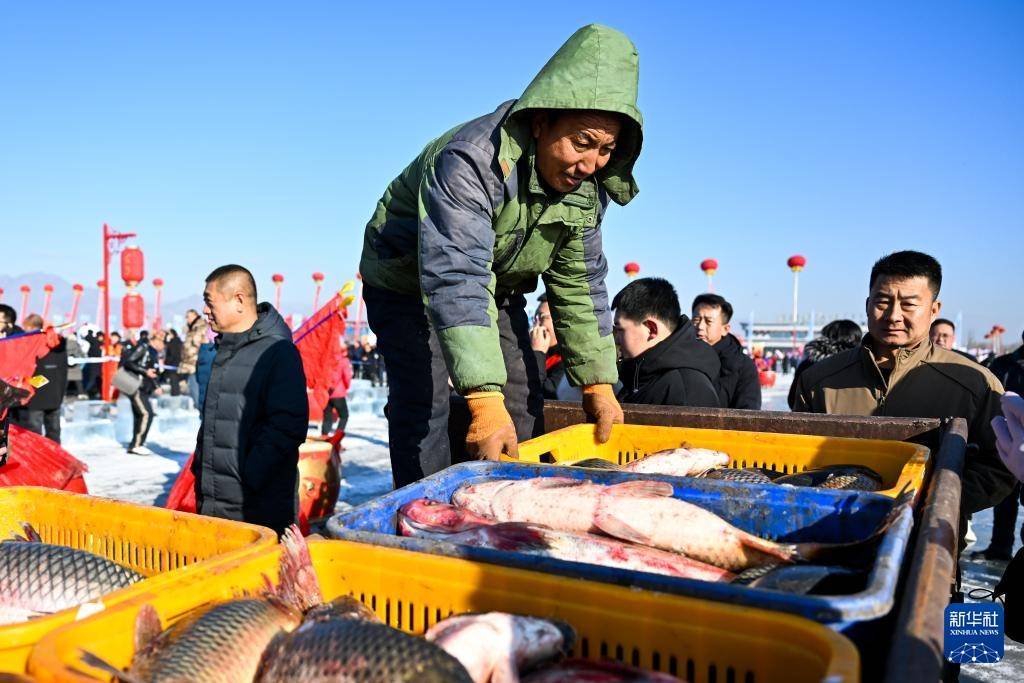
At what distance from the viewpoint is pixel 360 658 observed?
1031mm

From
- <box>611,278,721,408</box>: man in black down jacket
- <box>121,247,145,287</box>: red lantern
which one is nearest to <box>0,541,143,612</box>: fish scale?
<box>611,278,721,408</box>: man in black down jacket

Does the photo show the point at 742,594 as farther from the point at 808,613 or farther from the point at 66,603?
the point at 66,603

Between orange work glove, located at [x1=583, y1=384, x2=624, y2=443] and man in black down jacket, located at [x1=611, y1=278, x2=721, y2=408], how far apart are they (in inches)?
40.2

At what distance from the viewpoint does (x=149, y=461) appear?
29.7 feet

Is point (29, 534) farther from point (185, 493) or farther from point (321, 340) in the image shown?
point (321, 340)

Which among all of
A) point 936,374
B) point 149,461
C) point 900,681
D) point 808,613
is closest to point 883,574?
point 808,613

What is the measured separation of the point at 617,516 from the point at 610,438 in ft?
4.21

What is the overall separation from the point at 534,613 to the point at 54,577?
3.35 feet

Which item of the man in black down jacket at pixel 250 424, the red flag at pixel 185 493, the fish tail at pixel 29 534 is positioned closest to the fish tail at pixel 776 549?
the fish tail at pixel 29 534

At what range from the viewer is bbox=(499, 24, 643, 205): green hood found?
2252 millimetres

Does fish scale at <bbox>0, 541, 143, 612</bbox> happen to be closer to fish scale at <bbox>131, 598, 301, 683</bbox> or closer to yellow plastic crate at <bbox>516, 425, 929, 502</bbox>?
fish scale at <bbox>131, 598, 301, 683</bbox>

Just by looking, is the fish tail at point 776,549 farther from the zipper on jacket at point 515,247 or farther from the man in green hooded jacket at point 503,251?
the zipper on jacket at point 515,247

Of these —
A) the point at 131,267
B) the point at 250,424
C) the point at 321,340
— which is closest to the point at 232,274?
the point at 250,424

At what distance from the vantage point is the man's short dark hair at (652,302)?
418cm
